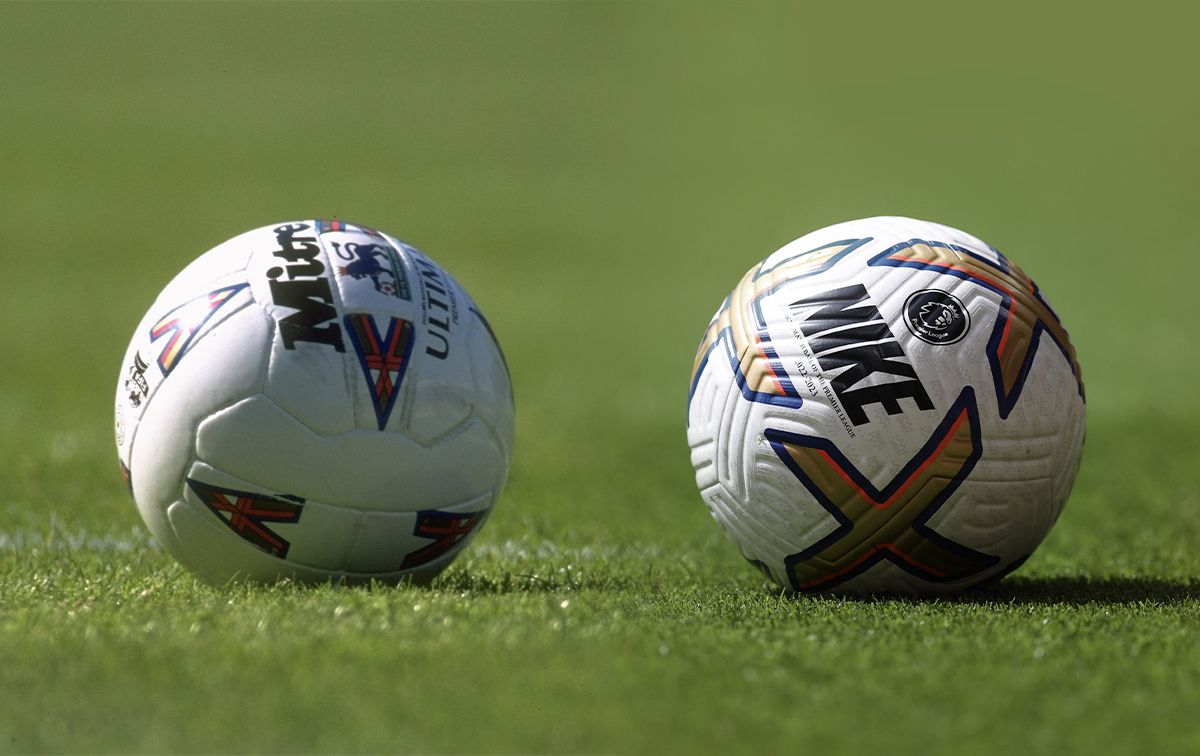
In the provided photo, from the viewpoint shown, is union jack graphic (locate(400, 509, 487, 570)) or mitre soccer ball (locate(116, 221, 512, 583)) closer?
mitre soccer ball (locate(116, 221, 512, 583))

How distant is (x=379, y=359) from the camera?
581 cm

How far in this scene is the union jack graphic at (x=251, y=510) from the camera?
5750mm

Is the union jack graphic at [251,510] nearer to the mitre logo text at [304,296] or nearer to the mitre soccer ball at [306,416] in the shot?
the mitre soccer ball at [306,416]

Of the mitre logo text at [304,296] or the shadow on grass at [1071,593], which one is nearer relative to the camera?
the mitre logo text at [304,296]

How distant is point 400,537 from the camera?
593 centimetres

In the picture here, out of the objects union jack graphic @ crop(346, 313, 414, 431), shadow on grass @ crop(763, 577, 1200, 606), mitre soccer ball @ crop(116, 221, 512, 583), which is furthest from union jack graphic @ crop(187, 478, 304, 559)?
shadow on grass @ crop(763, 577, 1200, 606)

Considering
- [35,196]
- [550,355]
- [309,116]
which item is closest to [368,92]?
[309,116]

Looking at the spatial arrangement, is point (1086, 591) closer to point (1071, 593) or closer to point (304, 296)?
point (1071, 593)

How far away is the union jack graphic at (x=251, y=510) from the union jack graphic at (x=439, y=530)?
19.5 inches

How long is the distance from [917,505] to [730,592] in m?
0.94

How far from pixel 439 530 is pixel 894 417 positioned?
1.87 m

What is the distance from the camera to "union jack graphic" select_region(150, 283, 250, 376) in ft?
19.2

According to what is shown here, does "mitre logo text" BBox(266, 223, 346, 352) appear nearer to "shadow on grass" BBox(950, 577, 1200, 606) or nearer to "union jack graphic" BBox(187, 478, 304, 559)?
"union jack graphic" BBox(187, 478, 304, 559)

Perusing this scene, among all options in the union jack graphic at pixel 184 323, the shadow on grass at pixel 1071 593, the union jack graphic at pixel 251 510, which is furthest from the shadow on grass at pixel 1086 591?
the union jack graphic at pixel 184 323
